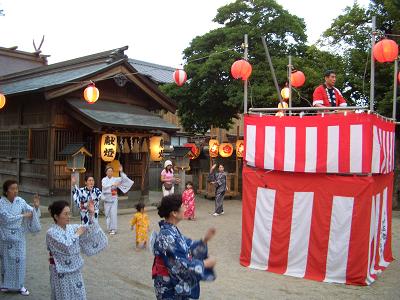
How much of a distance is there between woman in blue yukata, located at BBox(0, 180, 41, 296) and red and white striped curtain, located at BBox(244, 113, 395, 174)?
428 centimetres

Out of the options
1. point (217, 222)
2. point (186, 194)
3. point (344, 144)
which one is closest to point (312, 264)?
point (344, 144)

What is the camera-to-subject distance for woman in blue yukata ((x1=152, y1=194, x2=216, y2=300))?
359 centimetres

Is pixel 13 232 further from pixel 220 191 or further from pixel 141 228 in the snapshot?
pixel 220 191

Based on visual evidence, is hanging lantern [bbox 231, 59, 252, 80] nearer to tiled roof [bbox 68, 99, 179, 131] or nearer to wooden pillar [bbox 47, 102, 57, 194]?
tiled roof [bbox 68, 99, 179, 131]

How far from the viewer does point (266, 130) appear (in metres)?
8.02

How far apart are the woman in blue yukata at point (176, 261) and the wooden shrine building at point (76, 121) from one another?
9585 millimetres

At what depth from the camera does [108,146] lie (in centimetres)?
1354

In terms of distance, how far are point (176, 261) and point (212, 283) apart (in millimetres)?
3510

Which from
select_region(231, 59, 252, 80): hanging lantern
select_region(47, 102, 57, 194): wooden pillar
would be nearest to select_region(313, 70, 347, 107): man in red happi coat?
select_region(231, 59, 252, 80): hanging lantern

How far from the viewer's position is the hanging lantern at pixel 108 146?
1344 cm

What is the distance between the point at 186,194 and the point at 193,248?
31.5ft

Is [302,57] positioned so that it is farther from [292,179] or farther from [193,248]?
[193,248]

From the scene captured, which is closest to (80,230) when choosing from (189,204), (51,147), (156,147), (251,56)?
(189,204)

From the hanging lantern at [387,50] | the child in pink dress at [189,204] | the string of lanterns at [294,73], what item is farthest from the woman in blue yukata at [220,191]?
the hanging lantern at [387,50]
